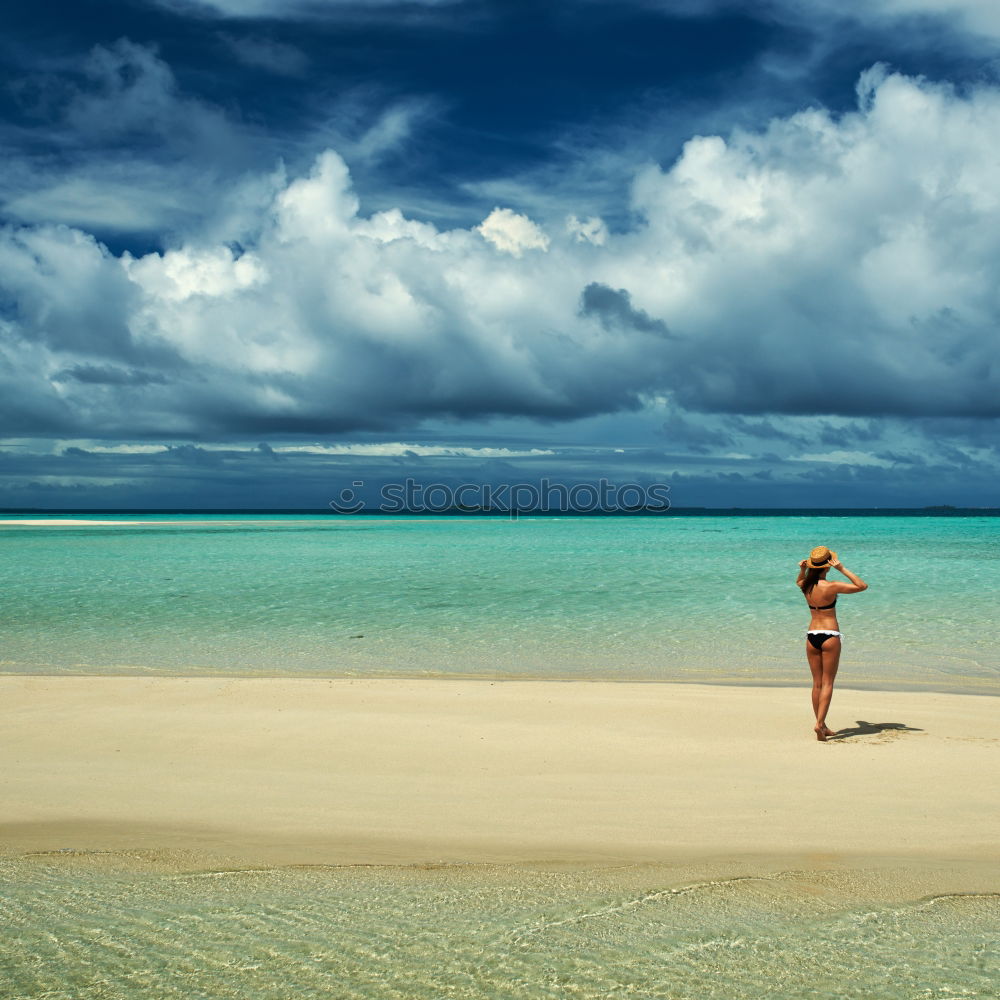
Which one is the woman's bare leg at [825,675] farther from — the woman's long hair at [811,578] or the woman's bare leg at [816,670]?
the woman's long hair at [811,578]

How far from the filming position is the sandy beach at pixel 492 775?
6816 millimetres

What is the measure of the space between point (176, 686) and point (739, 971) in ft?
34.3

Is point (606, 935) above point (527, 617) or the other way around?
the other way around

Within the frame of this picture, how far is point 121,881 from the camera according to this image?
602 centimetres

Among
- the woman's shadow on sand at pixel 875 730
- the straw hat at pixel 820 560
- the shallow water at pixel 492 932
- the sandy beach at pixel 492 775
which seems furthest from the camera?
the woman's shadow on sand at pixel 875 730

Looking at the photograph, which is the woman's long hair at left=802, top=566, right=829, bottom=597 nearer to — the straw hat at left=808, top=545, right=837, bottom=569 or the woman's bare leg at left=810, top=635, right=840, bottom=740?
the straw hat at left=808, top=545, right=837, bottom=569

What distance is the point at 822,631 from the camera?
32.1ft

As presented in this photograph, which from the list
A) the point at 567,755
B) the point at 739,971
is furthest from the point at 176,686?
the point at 739,971

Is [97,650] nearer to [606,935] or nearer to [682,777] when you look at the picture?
[682,777]

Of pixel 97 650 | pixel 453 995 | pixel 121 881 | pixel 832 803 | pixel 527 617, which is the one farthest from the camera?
pixel 527 617

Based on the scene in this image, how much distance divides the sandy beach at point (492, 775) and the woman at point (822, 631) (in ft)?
1.65

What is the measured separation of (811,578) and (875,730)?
213 centimetres

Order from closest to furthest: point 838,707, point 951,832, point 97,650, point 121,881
Answer: point 121,881
point 951,832
point 838,707
point 97,650

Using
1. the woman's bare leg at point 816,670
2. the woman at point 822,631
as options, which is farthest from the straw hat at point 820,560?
the woman's bare leg at point 816,670
